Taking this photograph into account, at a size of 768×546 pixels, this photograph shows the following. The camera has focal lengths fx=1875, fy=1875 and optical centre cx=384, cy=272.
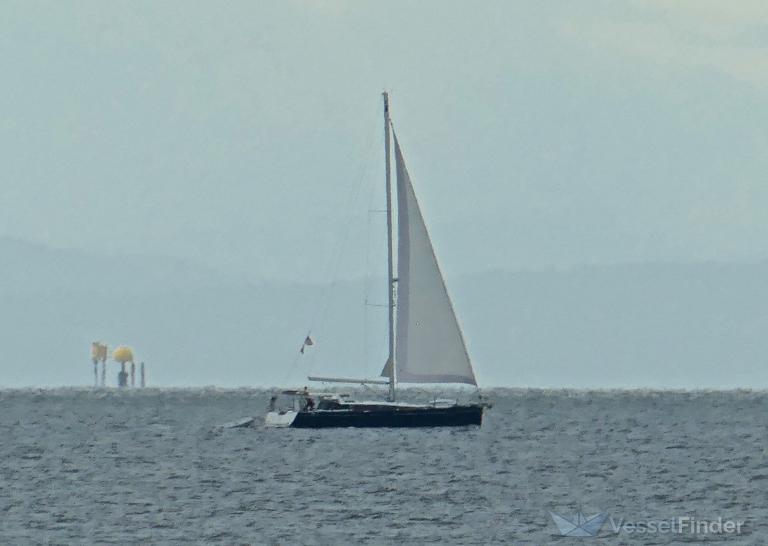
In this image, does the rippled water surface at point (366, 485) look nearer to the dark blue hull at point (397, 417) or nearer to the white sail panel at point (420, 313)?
the dark blue hull at point (397, 417)

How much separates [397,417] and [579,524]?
36543mm

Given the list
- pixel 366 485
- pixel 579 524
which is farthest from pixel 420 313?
pixel 579 524

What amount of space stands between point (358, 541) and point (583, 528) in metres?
7.76

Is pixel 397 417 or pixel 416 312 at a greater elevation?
pixel 416 312

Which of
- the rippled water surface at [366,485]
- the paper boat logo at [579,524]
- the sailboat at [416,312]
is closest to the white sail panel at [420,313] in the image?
the sailboat at [416,312]

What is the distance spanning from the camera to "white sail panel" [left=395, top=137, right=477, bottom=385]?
92625 millimetres

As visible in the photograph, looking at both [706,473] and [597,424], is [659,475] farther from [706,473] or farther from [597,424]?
[597,424]

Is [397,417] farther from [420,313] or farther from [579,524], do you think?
[579,524]

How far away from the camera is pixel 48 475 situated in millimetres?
78312

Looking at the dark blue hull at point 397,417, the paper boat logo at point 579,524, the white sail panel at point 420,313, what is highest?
the white sail panel at point 420,313

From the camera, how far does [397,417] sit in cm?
9525

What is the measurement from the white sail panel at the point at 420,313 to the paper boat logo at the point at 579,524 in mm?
30835

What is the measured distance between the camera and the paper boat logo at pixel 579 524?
56.8 meters

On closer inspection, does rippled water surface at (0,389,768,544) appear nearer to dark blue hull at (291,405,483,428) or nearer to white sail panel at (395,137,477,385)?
dark blue hull at (291,405,483,428)
